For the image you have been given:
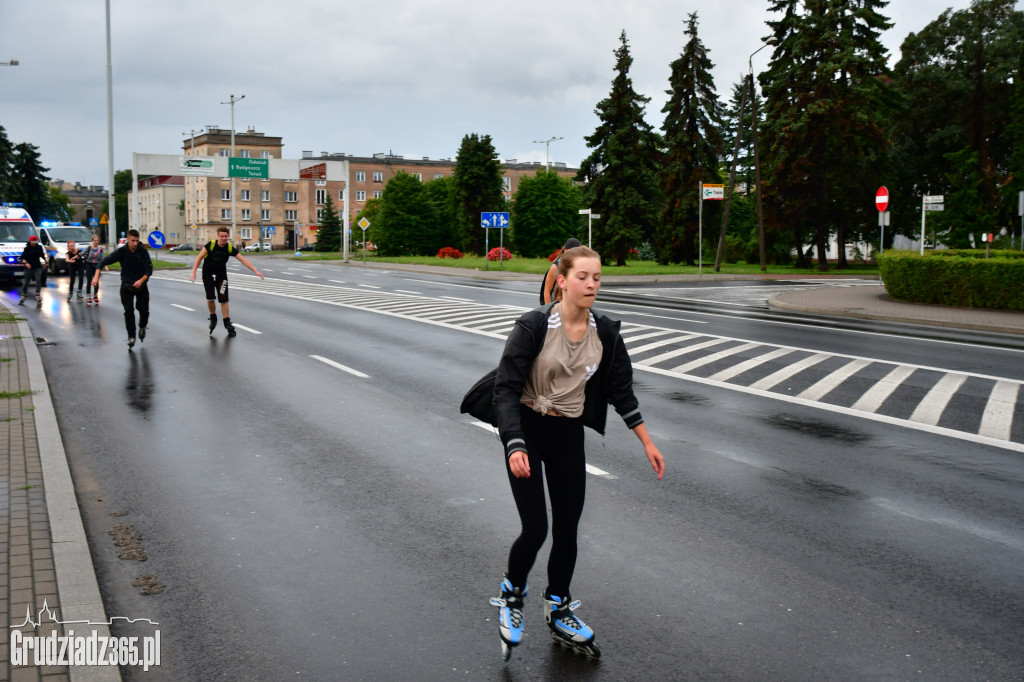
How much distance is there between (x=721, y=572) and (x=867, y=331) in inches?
577

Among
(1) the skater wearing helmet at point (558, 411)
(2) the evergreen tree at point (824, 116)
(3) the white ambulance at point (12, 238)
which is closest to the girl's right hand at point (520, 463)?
(1) the skater wearing helmet at point (558, 411)

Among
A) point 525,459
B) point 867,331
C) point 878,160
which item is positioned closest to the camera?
point 525,459

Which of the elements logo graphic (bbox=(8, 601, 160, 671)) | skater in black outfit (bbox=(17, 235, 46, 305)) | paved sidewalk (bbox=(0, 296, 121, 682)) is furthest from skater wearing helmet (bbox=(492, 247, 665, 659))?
skater in black outfit (bbox=(17, 235, 46, 305))

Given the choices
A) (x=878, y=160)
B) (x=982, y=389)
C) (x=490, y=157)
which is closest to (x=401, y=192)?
(x=490, y=157)

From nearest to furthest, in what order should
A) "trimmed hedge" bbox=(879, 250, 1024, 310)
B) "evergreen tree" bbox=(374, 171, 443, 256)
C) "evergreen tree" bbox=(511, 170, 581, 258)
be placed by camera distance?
1. "trimmed hedge" bbox=(879, 250, 1024, 310)
2. "evergreen tree" bbox=(511, 170, 581, 258)
3. "evergreen tree" bbox=(374, 171, 443, 256)

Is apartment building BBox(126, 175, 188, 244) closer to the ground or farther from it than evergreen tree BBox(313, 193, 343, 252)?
farther from it

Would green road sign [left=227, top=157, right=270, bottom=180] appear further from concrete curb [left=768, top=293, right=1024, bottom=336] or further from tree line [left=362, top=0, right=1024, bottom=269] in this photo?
concrete curb [left=768, top=293, right=1024, bottom=336]

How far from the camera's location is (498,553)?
543 centimetres

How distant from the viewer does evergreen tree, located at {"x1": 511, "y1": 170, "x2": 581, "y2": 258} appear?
7456cm

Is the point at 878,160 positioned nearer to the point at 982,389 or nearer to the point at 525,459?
the point at 982,389

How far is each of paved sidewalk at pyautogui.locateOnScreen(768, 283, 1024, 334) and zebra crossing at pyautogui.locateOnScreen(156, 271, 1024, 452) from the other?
21.3 ft

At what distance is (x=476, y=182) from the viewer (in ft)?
241

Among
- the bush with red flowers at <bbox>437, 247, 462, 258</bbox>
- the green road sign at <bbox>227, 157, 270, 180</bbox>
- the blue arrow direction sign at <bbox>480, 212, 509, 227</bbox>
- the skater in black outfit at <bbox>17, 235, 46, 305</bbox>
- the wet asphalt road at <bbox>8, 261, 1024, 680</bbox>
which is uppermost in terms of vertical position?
the green road sign at <bbox>227, 157, 270, 180</bbox>

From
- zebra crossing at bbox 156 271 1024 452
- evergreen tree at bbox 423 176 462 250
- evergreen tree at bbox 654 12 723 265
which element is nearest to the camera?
zebra crossing at bbox 156 271 1024 452
